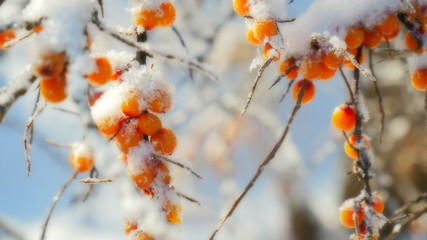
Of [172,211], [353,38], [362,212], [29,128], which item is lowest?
[362,212]

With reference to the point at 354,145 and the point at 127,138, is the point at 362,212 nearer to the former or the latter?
the point at 354,145

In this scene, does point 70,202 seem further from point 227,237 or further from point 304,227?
point 304,227

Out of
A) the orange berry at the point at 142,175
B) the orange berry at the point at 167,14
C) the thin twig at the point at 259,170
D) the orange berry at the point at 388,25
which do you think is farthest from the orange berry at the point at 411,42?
the orange berry at the point at 142,175

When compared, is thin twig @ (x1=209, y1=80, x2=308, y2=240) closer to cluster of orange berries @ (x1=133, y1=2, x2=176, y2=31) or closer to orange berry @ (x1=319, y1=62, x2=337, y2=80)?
orange berry @ (x1=319, y1=62, x2=337, y2=80)

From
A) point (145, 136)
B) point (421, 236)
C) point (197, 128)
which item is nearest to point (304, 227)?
point (421, 236)

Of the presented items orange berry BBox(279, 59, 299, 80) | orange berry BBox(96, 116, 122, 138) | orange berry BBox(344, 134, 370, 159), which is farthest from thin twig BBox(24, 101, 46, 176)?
orange berry BBox(344, 134, 370, 159)

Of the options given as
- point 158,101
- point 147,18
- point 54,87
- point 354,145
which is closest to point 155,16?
point 147,18
